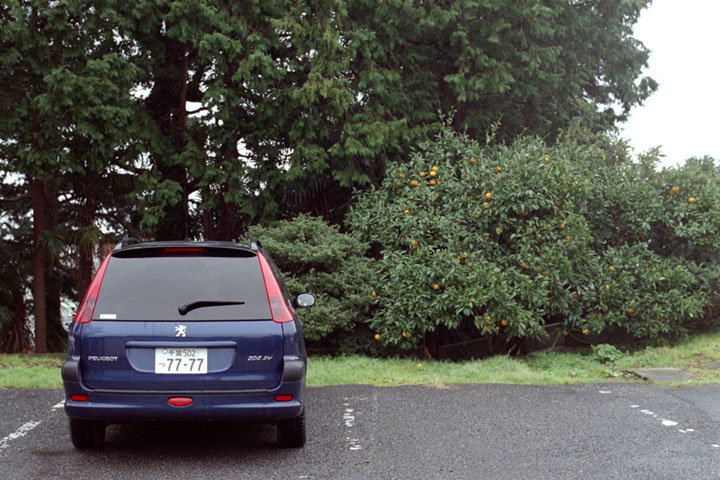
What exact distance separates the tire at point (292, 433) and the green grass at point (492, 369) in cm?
264

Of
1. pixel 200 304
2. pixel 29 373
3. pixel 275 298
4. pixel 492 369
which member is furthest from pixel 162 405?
pixel 492 369

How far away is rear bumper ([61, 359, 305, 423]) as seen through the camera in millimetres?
4711

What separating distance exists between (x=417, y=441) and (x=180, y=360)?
1955 mm

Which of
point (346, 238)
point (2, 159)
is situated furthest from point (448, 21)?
point (2, 159)

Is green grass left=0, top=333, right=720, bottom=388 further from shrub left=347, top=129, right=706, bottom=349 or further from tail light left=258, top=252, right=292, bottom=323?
tail light left=258, top=252, right=292, bottom=323

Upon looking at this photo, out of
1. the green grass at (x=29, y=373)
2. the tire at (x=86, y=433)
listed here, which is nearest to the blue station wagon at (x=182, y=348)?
the tire at (x=86, y=433)

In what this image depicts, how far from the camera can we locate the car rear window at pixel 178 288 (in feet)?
15.9

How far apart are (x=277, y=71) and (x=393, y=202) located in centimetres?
311

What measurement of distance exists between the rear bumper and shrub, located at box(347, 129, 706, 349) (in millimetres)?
5593

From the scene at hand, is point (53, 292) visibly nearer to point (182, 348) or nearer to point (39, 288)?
point (39, 288)

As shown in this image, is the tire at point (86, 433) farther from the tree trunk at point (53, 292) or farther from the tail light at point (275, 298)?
the tree trunk at point (53, 292)

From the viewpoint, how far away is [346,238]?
11.3 meters

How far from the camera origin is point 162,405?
4.71 meters

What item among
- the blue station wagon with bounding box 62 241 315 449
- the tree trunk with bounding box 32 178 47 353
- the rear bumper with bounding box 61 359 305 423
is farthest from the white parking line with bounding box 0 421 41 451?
the tree trunk with bounding box 32 178 47 353
